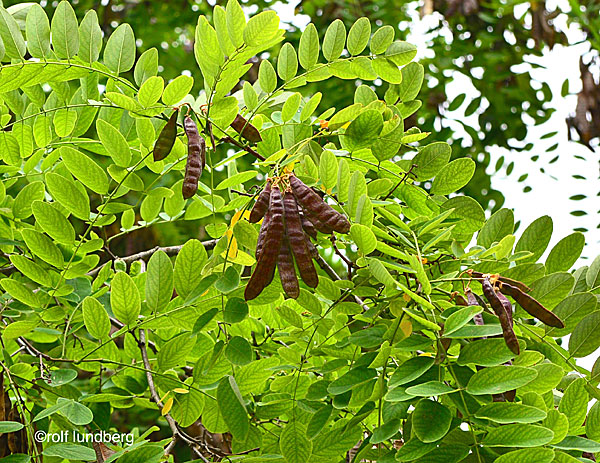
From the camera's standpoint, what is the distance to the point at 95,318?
25.3 inches

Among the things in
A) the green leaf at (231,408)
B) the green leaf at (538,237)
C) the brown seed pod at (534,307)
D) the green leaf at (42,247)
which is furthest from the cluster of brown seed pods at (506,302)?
the green leaf at (42,247)

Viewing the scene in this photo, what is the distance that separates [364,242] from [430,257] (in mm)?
126

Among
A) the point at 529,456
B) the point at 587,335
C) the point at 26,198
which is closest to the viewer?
the point at 529,456

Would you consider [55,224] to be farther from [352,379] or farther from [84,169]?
[352,379]

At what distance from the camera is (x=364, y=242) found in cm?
53

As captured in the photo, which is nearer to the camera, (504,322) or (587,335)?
(504,322)

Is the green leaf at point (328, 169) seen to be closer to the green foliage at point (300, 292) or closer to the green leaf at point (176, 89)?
the green foliage at point (300, 292)

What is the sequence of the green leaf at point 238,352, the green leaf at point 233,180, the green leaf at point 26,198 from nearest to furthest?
1. the green leaf at point 238,352
2. the green leaf at point 233,180
3. the green leaf at point 26,198

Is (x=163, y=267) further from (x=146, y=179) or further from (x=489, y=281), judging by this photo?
(x=146, y=179)

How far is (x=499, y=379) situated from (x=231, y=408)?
225mm

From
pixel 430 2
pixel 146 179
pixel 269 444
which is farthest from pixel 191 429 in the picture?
pixel 430 2

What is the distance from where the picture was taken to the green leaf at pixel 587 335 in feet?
1.90

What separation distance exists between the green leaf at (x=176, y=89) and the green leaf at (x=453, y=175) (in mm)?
272

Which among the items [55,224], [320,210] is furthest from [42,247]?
[320,210]
